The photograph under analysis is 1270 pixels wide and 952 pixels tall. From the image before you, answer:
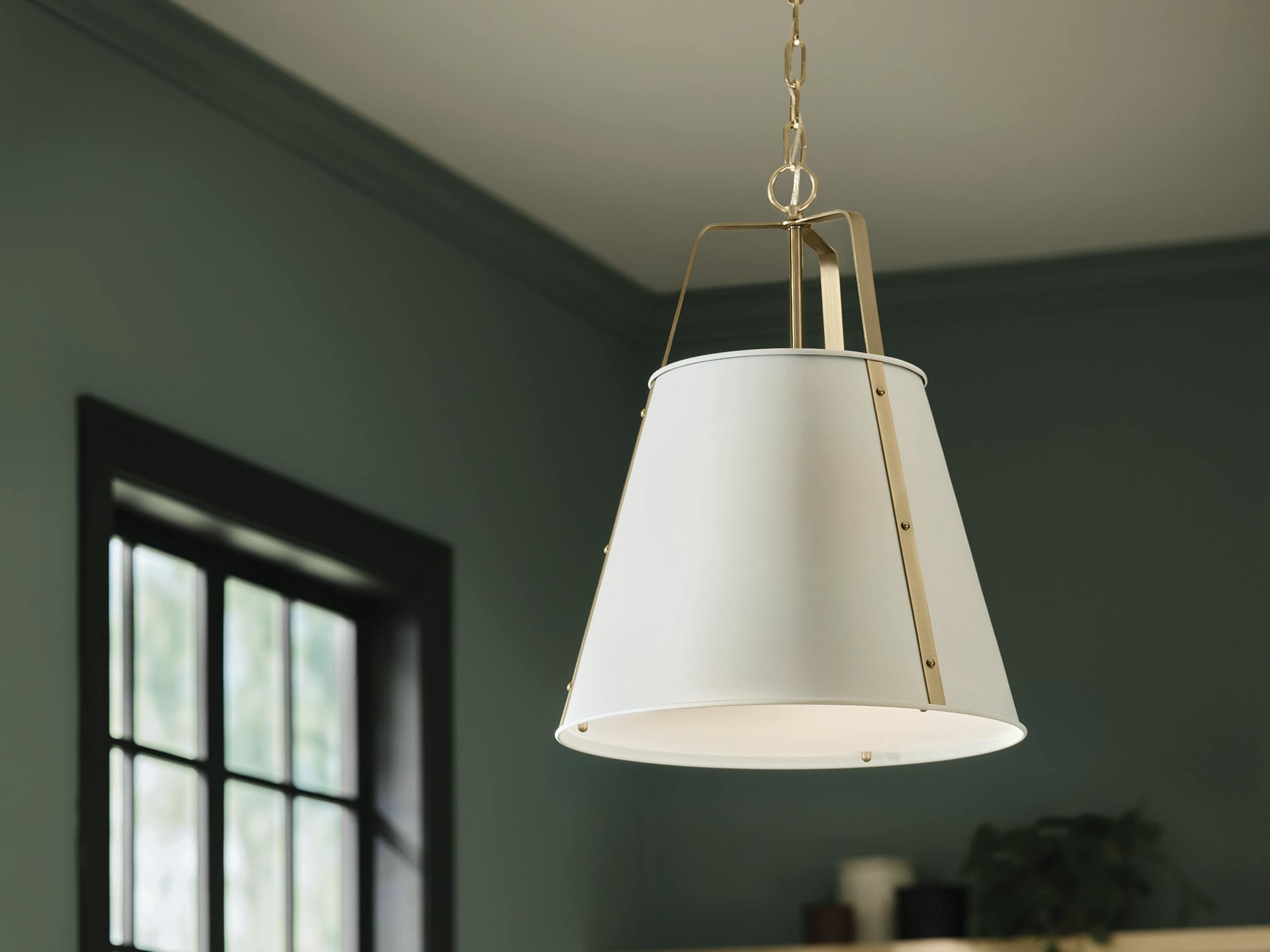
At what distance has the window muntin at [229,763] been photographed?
285cm

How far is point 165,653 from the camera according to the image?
9.70 feet

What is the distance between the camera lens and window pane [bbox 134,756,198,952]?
9.30ft

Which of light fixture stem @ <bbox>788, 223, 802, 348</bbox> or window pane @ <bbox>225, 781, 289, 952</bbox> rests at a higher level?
light fixture stem @ <bbox>788, 223, 802, 348</bbox>

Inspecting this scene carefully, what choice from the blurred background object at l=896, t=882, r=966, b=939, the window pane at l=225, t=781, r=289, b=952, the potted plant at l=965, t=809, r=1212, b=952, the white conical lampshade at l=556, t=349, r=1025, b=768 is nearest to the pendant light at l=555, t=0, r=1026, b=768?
Result: the white conical lampshade at l=556, t=349, r=1025, b=768

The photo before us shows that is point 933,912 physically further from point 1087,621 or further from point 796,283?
point 796,283

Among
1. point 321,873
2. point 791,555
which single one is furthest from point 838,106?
point 791,555

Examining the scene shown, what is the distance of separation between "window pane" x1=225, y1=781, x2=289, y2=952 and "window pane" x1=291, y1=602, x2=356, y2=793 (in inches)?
4.9

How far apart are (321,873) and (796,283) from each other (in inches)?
81.1

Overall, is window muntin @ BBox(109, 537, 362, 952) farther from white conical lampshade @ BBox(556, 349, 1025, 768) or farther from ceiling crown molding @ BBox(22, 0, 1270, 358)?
white conical lampshade @ BBox(556, 349, 1025, 768)

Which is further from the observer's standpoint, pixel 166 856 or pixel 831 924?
pixel 831 924

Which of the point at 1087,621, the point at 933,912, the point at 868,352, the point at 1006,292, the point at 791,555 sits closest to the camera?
the point at 791,555

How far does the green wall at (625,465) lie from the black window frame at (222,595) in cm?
6

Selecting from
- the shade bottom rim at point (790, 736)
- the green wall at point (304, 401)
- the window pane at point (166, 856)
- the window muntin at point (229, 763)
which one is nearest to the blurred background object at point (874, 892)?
the green wall at point (304, 401)

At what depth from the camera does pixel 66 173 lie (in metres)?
2.67
